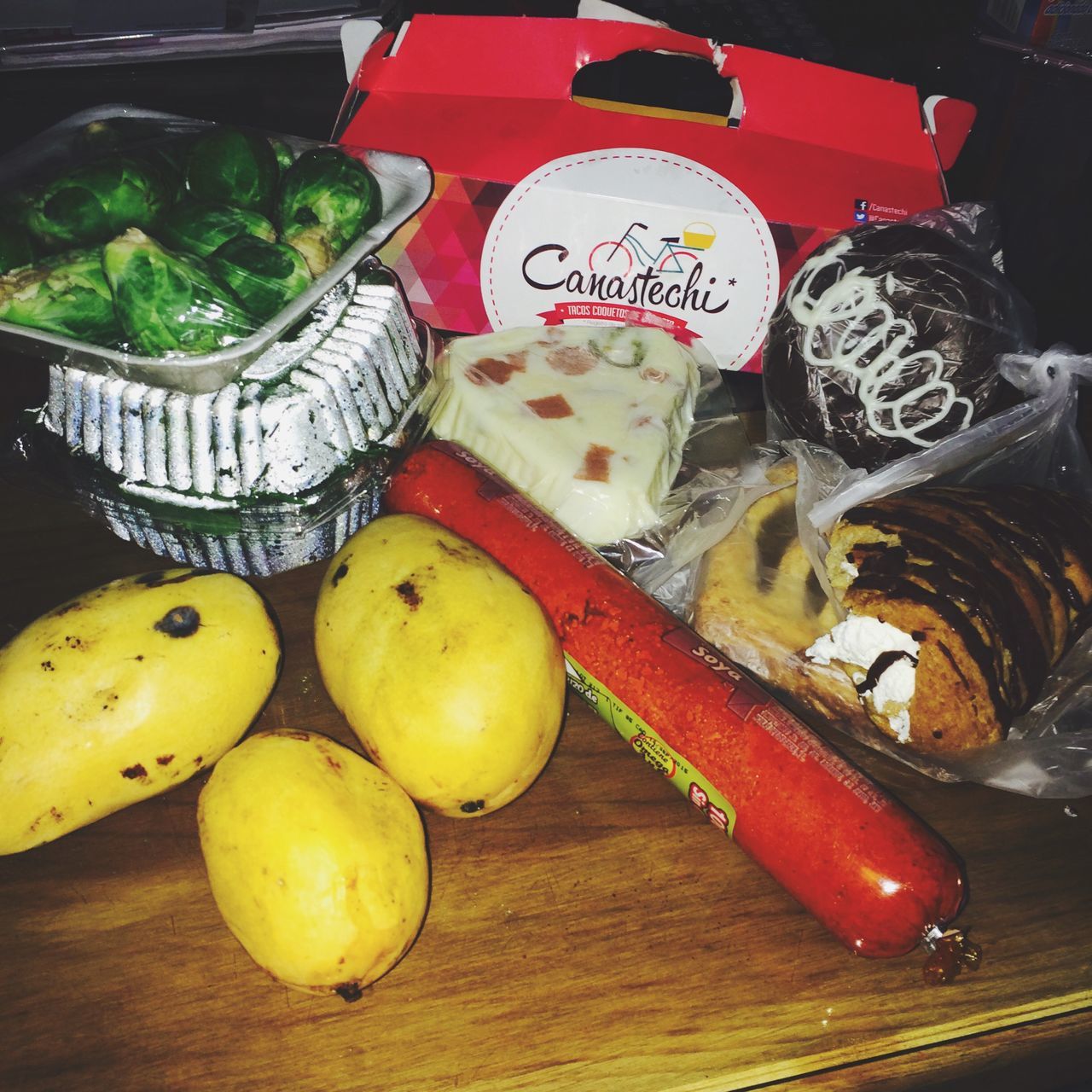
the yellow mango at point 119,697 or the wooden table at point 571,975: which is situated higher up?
the yellow mango at point 119,697

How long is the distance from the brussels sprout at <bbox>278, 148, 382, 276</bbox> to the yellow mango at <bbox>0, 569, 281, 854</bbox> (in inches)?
13.7

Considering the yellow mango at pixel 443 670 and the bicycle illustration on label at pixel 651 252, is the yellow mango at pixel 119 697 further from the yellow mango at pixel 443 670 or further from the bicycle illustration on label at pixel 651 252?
the bicycle illustration on label at pixel 651 252

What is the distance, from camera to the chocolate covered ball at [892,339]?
0.97 metres

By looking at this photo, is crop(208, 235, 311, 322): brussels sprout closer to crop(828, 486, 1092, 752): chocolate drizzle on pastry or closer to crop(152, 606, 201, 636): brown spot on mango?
crop(152, 606, 201, 636): brown spot on mango

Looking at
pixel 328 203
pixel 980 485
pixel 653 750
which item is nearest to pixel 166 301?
pixel 328 203

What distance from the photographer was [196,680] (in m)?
0.75

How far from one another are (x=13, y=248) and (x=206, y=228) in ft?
0.54

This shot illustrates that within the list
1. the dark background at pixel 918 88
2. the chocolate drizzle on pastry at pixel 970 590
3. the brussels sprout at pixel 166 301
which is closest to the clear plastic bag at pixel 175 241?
the brussels sprout at pixel 166 301

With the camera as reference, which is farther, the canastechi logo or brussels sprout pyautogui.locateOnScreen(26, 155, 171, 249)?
the canastechi logo

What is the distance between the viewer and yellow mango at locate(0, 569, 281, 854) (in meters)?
0.71

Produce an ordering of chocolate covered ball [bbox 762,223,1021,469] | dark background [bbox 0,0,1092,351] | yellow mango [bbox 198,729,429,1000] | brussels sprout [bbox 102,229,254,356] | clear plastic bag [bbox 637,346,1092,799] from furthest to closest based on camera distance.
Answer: dark background [bbox 0,0,1092,351]
chocolate covered ball [bbox 762,223,1021,469]
clear plastic bag [bbox 637,346,1092,799]
brussels sprout [bbox 102,229,254,356]
yellow mango [bbox 198,729,429,1000]

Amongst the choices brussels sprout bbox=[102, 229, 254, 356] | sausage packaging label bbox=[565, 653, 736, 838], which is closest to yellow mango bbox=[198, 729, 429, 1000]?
sausage packaging label bbox=[565, 653, 736, 838]

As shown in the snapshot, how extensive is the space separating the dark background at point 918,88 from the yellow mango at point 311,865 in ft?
3.86

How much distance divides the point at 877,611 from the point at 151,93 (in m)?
1.59
